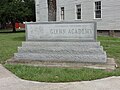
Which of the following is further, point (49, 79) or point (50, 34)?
point (50, 34)

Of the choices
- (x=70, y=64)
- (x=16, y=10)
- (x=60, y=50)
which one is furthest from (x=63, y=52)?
(x=16, y=10)

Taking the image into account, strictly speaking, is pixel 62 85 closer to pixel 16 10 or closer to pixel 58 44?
pixel 58 44

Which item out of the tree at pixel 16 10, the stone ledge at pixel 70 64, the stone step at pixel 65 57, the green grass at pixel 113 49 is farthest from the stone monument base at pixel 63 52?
the tree at pixel 16 10

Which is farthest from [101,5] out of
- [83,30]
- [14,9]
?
[14,9]

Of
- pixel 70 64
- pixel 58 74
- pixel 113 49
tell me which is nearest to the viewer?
pixel 58 74

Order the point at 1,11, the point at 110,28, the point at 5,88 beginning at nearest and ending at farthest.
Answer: the point at 5,88 < the point at 110,28 < the point at 1,11

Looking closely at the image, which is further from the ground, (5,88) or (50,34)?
(50,34)

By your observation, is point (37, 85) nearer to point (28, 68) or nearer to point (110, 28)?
point (28, 68)

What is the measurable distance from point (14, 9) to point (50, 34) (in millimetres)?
28225

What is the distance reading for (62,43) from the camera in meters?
8.48

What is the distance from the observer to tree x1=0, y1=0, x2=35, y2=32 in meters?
35.2

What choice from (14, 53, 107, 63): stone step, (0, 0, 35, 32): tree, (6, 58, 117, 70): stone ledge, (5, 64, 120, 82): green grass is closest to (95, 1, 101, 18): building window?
(6, 58, 117, 70): stone ledge

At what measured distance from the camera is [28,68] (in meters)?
7.74

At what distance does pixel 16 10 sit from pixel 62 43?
28.7m
